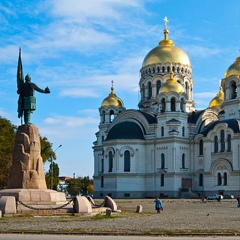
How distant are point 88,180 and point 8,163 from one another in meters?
67.9

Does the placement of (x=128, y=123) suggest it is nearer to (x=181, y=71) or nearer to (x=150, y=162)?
(x=150, y=162)

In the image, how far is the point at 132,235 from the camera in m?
16.6

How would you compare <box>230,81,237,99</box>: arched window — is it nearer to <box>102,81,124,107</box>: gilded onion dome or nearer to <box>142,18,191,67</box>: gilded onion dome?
<box>142,18,191,67</box>: gilded onion dome

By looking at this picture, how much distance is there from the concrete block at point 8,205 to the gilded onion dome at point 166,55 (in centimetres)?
5679

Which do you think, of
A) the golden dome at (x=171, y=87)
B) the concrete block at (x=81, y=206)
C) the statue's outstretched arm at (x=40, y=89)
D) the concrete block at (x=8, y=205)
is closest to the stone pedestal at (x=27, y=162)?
the statue's outstretched arm at (x=40, y=89)

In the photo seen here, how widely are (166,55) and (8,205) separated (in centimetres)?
5791

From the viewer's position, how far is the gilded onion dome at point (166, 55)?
259 ft

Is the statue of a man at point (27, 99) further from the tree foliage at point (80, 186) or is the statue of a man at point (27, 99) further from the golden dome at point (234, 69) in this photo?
the tree foliage at point (80, 186)

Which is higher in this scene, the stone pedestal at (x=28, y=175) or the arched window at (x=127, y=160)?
the arched window at (x=127, y=160)

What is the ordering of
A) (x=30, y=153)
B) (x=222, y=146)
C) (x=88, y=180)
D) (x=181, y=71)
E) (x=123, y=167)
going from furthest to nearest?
1. (x=88, y=180)
2. (x=181, y=71)
3. (x=123, y=167)
4. (x=222, y=146)
5. (x=30, y=153)

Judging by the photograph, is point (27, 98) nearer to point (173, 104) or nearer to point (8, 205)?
point (8, 205)

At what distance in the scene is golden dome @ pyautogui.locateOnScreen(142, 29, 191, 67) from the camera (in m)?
78.8

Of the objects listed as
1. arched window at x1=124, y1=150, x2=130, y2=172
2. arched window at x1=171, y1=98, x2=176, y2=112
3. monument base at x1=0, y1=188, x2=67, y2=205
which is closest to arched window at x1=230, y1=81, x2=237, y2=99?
arched window at x1=171, y1=98, x2=176, y2=112

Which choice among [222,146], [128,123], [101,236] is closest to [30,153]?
[101,236]
